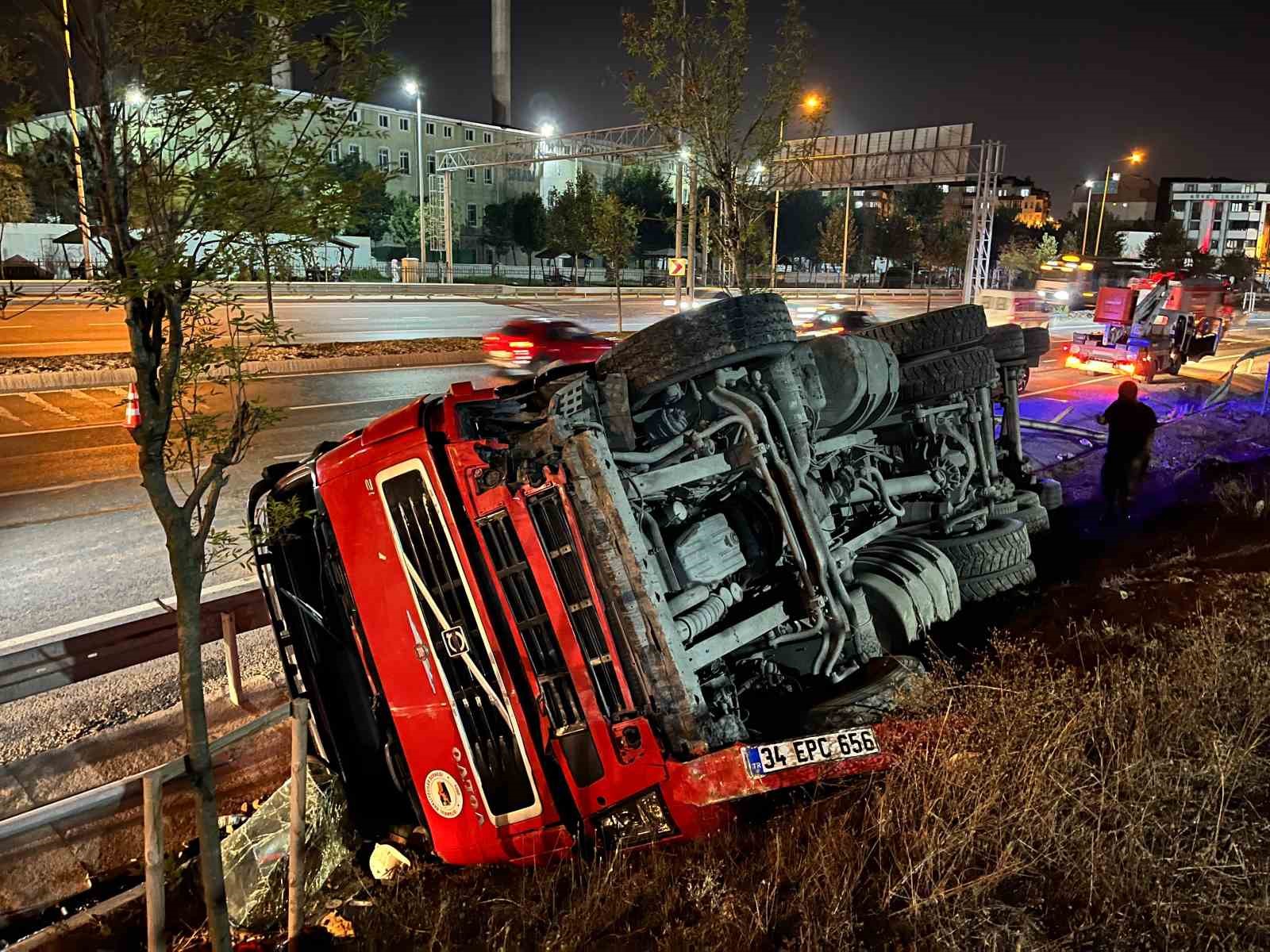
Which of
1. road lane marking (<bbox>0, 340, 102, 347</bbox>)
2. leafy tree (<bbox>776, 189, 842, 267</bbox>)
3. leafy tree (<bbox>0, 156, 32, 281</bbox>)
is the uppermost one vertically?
leafy tree (<bbox>776, 189, 842, 267</bbox>)

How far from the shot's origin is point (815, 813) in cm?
333

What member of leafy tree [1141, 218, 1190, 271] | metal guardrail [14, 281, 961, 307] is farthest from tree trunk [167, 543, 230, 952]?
leafy tree [1141, 218, 1190, 271]

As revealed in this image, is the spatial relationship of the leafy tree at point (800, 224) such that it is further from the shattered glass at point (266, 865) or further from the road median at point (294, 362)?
the shattered glass at point (266, 865)

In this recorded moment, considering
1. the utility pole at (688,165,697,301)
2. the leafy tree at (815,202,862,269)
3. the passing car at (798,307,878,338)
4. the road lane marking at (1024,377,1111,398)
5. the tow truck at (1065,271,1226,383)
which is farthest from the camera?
the leafy tree at (815,202,862,269)

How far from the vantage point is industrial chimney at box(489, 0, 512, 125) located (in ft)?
238

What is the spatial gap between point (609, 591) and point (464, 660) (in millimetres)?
664

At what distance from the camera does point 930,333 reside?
5.91m

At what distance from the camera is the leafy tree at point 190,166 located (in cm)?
248

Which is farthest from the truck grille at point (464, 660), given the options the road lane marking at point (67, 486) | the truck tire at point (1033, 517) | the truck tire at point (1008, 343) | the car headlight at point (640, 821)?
→ the road lane marking at point (67, 486)

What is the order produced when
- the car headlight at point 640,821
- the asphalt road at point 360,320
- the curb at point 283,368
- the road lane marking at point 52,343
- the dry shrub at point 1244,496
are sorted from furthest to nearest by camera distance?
the asphalt road at point 360,320, the road lane marking at point 52,343, the curb at point 283,368, the dry shrub at point 1244,496, the car headlight at point 640,821

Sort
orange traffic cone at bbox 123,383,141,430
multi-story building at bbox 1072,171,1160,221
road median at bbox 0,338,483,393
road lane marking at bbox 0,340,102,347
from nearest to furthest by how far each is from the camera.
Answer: orange traffic cone at bbox 123,383,141,430 < road median at bbox 0,338,483,393 < road lane marking at bbox 0,340,102,347 < multi-story building at bbox 1072,171,1160,221

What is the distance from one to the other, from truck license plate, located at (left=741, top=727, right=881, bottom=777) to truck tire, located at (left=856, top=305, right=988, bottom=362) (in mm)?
3265

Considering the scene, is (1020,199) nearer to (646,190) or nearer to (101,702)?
(646,190)

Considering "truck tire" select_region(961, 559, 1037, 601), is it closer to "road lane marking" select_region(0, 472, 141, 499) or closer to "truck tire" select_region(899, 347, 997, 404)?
"truck tire" select_region(899, 347, 997, 404)
